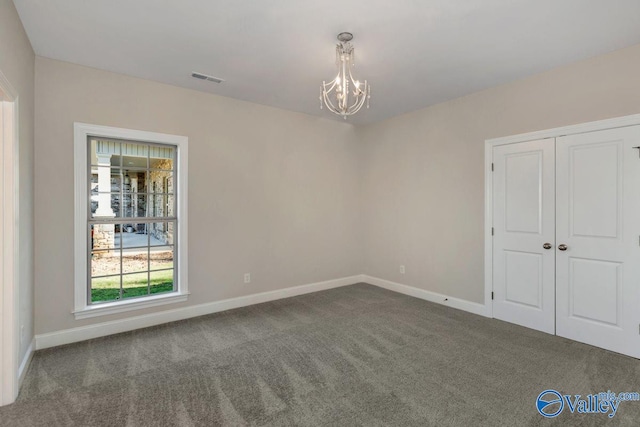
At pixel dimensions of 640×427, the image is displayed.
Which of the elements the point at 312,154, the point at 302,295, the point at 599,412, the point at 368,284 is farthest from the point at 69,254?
the point at 599,412

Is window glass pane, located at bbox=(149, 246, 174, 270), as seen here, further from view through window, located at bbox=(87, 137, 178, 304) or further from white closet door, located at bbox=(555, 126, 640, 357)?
white closet door, located at bbox=(555, 126, 640, 357)

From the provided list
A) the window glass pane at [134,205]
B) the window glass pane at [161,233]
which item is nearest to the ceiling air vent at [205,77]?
the window glass pane at [134,205]

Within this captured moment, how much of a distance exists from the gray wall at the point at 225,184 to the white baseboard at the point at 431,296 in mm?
508

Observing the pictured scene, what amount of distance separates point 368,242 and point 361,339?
2.50 m

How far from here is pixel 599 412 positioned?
215cm

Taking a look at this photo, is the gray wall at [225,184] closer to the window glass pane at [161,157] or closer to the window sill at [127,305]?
the window sill at [127,305]

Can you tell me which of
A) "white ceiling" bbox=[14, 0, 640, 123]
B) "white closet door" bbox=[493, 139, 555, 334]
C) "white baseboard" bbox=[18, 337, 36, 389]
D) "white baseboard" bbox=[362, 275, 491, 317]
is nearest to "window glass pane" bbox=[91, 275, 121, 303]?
"white baseboard" bbox=[18, 337, 36, 389]

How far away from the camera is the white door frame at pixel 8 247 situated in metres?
2.20

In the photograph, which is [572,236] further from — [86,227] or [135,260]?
[86,227]

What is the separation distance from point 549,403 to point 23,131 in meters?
4.44

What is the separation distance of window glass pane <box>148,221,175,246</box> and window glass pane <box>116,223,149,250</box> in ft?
0.21

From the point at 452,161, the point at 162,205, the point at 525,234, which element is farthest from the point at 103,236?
the point at 525,234

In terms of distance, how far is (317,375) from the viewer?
259 centimetres

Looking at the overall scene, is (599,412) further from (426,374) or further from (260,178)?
(260,178)
